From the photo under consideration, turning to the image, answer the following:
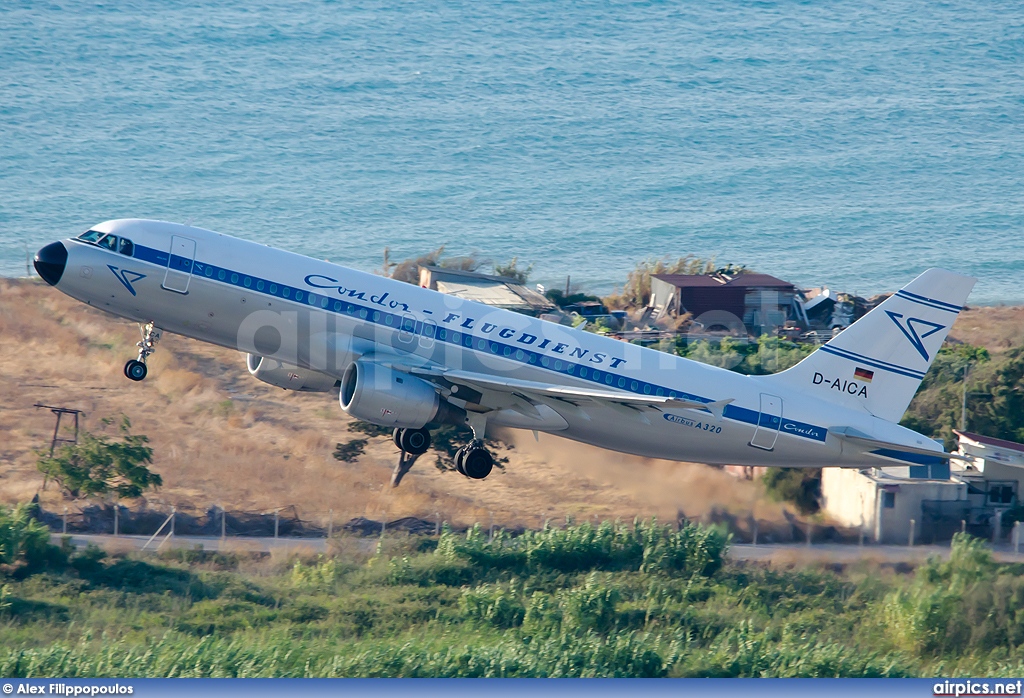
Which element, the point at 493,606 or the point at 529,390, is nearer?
the point at 529,390

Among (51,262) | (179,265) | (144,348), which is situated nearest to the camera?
(51,262)

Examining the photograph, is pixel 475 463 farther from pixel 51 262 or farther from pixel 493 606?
pixel 51 262

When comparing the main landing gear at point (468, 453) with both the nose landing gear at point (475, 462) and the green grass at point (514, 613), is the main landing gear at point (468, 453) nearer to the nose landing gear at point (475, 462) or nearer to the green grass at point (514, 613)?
the nose landing gear at point (475, 462)

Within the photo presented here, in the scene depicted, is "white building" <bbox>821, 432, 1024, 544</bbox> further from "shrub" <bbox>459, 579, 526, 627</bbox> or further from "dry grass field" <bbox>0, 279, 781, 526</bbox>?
"shrub" <bbox>459, 579, 526, 627</bbox>

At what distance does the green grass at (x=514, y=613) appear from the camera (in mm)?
28422

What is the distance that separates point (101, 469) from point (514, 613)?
55.9 feet

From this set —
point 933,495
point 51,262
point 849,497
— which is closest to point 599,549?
point 849,497

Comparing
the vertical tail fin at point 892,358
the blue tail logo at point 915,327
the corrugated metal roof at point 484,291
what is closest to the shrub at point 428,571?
the vertical tail fin at point 892,358

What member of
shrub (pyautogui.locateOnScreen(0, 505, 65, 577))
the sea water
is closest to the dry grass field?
shrub (pyautogui.locateOnScreen(0, 505, 65, 577))

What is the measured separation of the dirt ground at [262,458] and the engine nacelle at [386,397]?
397 inches

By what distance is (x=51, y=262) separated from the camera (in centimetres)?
2539

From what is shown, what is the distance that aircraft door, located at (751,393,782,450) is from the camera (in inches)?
1156

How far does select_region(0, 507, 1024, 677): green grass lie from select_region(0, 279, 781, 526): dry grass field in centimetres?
218

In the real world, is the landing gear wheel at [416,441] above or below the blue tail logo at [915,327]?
below
